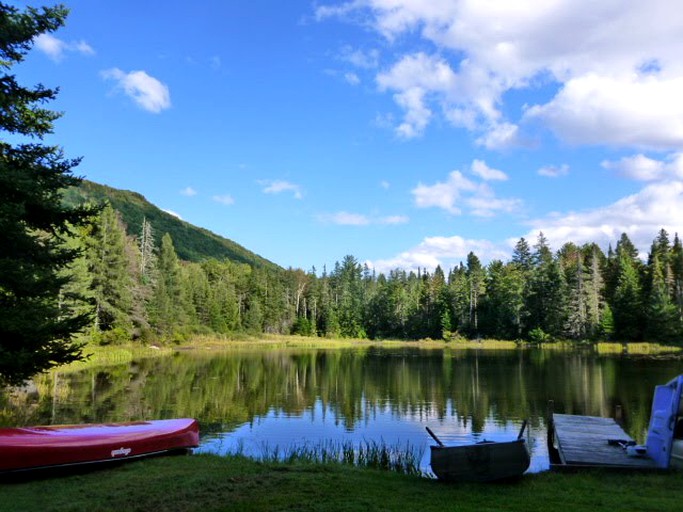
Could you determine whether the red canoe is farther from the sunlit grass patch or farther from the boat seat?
the sunlit grass patch

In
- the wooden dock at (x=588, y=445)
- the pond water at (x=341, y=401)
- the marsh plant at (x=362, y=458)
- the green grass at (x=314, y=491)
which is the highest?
the green grass at (x=314, y=491)

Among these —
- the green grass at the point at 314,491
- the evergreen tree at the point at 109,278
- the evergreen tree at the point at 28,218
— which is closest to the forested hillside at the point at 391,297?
the evergreen tree at the point at 109,278

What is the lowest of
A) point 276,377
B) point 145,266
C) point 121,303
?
point 276,377

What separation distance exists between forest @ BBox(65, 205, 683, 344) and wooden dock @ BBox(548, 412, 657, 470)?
114 feet

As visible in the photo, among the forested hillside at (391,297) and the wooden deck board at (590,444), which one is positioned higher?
the forested hillside at (391,297)

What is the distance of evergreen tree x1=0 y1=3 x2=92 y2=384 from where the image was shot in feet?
38.3

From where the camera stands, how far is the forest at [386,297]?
54844 mm

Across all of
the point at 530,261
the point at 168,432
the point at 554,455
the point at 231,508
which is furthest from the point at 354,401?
the point at 530,261

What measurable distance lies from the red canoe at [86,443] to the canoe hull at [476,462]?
633 cm

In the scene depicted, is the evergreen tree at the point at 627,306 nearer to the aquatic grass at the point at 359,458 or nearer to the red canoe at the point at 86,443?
the aquatic grass at the point at 359,458

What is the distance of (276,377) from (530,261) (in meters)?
67.6

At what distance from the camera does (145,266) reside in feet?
258

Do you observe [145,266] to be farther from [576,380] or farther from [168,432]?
[168,432]

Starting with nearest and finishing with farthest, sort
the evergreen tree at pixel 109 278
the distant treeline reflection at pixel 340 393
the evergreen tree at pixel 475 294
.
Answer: the distant treeline reflection at pixel 340 393 < the evergreen tree at pixel 109 278 < the evergreen tree at pixel 475 294
